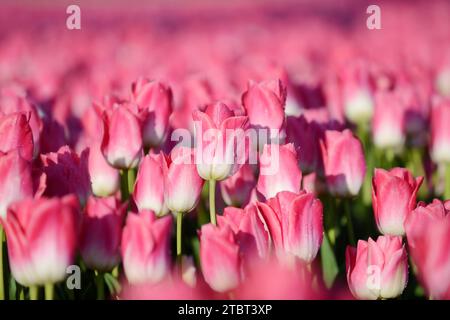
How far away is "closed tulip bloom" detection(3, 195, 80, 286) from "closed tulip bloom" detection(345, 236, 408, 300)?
0.38 meters

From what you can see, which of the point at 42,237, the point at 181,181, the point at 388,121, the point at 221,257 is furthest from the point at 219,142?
the point at 388,121

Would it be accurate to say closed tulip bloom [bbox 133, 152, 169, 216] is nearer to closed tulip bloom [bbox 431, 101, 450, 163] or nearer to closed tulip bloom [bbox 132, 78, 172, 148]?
closed tulip bloom [bbox 132, 78, 172, 148]

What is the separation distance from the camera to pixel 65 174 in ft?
3.44

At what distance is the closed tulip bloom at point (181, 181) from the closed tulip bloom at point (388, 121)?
24.8 inches

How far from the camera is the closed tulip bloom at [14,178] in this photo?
932 mm

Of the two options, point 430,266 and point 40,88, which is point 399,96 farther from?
point 40,88

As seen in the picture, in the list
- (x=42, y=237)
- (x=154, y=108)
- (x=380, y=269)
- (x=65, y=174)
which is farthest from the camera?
(x=154, y=108)

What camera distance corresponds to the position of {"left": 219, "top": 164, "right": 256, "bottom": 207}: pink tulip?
1258 millimetres

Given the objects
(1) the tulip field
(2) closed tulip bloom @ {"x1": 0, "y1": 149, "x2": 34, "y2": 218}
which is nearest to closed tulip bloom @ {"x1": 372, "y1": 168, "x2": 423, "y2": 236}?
(1) the tulip field

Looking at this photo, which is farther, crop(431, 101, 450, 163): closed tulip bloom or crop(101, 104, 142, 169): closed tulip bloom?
crop(431, 101, 450, 163): closed tulip bloom

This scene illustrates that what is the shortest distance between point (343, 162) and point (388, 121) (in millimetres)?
354

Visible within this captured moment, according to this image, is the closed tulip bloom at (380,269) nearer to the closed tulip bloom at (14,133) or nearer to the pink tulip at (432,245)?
the pink tulip at (432,245)

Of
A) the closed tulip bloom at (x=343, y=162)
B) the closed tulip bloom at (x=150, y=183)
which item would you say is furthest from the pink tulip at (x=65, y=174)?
the closed tulip bloom at (x=343, y=162)

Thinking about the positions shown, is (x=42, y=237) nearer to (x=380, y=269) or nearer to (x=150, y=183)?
(x=150, y=183)
